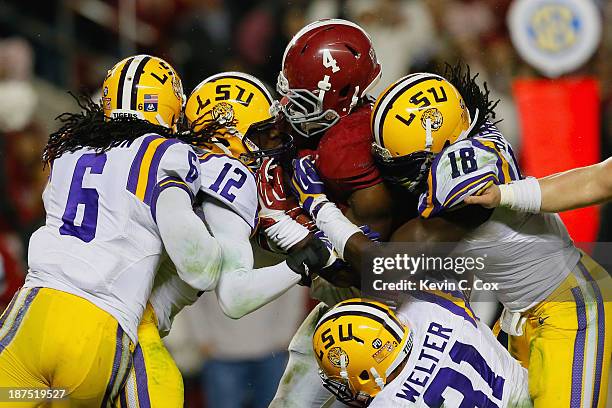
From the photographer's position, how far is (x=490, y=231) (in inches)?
116

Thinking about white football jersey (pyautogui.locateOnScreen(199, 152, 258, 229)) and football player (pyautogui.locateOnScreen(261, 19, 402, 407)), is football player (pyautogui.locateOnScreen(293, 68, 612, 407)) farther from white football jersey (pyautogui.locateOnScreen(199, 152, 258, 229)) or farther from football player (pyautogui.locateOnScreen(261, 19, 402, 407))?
white football jersey (pyautogui.locateOnScreen(199, 152, 258, 229))

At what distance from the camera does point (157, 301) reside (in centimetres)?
299

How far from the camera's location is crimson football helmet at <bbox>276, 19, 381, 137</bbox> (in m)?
3.02

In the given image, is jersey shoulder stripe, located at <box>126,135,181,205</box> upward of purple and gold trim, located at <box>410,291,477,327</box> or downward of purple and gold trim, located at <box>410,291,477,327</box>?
upward

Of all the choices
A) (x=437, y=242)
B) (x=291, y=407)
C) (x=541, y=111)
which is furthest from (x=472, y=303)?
(x=541, y=111)

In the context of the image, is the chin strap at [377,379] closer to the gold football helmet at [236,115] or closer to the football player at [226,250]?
the football player at [226,250]

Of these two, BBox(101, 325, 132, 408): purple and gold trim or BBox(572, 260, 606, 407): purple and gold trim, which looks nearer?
BBox(101, 325, 132, 408): purple and gold trim

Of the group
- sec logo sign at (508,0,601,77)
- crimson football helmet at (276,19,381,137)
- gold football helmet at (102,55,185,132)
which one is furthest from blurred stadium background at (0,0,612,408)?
gold football helmet at (102,55,185,132)

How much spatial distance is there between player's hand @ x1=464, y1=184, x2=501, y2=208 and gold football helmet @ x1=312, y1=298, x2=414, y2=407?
1.32 feet

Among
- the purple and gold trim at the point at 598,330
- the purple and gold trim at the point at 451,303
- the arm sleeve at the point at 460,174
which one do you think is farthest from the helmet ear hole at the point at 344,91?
the purple and gold trim at the point at 598,330

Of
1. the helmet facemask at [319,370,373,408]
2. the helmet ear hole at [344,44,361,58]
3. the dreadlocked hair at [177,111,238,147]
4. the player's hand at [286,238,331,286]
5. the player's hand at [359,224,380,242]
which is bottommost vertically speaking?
the helmet facemask at [319,370,373,408]

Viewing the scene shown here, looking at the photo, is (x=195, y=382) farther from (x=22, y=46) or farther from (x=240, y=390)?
(x=22, y=46)

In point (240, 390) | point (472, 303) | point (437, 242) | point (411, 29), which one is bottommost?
point (240, 390)

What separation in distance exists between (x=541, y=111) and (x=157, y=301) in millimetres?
1883
